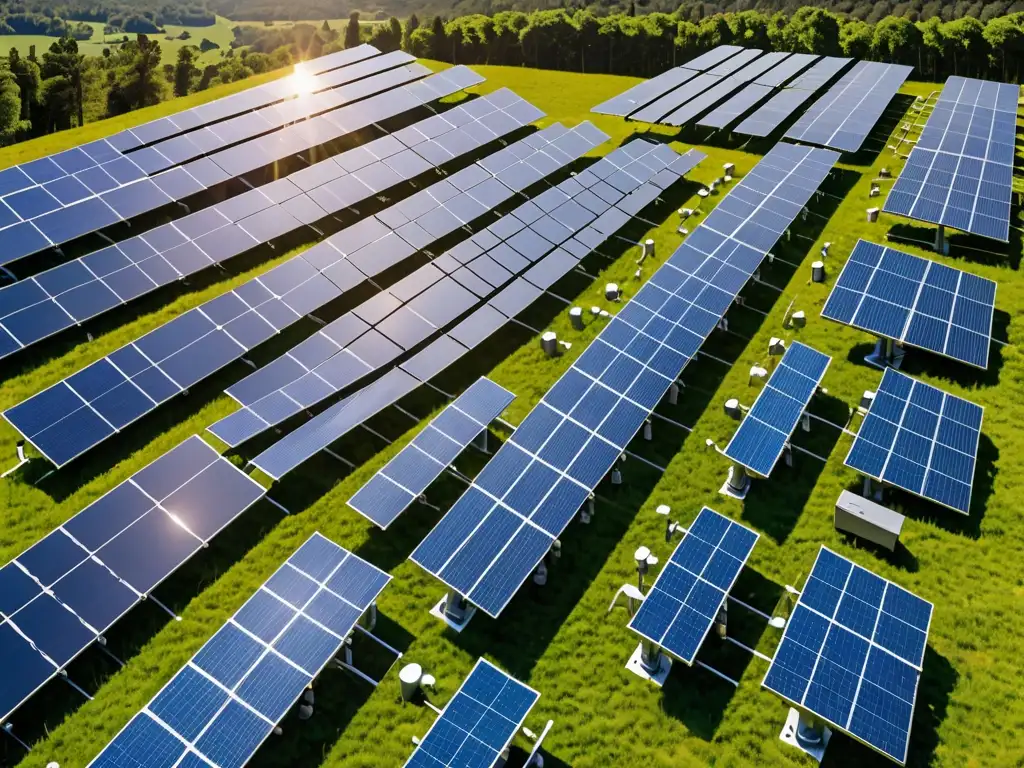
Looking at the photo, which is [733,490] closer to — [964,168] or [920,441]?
[920,441]

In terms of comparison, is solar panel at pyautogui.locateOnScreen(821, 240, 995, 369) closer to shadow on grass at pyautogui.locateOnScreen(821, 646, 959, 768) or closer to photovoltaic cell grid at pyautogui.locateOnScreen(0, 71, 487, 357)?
shadow on grass at pyautogui.locateOnScreen(821, 646, 959, 768)

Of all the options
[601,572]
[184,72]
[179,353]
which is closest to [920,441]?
[601,572]

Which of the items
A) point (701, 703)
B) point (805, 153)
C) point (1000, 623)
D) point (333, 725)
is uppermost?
point (805, 153)

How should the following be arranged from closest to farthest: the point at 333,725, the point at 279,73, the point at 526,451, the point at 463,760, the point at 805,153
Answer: the point at 463,760 < the point at 333,725 < the point at 526,451 < the point at 805,153 < the point at 279,73

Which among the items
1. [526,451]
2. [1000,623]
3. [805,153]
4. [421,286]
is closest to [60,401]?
[421,286]

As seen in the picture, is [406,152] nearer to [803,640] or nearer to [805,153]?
[805,153]

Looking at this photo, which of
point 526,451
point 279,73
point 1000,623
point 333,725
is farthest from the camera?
point 279,73
